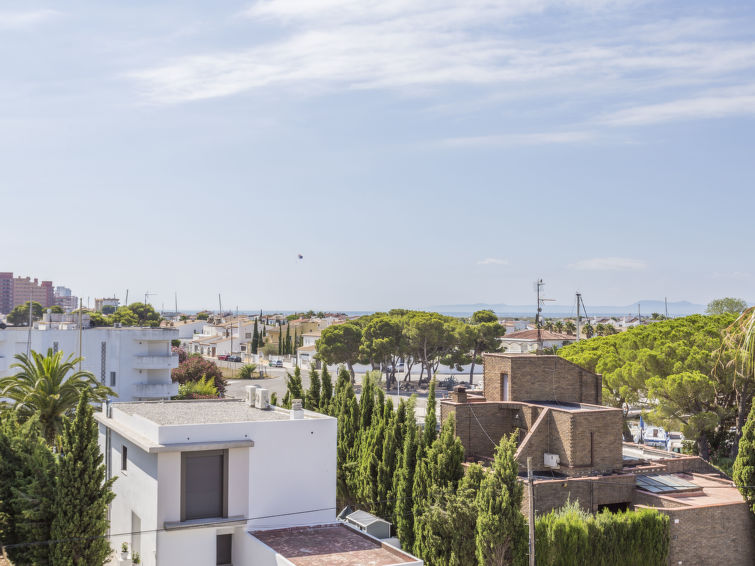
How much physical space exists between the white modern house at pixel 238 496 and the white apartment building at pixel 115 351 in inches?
1509

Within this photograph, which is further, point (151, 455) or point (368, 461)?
point (368, 461)

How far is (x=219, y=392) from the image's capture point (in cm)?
6594

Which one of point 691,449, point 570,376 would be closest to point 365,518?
point 570,376

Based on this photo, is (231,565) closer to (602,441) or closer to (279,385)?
(602,441)

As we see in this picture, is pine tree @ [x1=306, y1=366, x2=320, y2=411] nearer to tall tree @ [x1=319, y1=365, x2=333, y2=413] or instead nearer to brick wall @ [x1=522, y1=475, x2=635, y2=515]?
tall tree @ [x1=319, y1=365, x2=333, y2=413]

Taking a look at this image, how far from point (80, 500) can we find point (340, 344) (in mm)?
66317

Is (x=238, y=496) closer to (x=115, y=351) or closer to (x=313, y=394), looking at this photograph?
(x=313, y=394)

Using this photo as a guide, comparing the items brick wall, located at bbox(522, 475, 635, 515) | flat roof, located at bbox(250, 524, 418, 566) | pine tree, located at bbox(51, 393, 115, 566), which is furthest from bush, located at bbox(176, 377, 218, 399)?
pine tree, located at bbox(51, 393, 115, 566)

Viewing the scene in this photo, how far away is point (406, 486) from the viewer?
26.6 m

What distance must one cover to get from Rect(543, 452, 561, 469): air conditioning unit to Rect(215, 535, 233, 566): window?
15590 millimetres

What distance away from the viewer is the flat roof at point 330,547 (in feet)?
58.3

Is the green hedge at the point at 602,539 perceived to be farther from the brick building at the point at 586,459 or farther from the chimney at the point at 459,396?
the chimney at the point at 459,396

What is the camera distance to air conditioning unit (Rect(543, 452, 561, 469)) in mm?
30797

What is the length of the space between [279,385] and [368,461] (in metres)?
56.1
